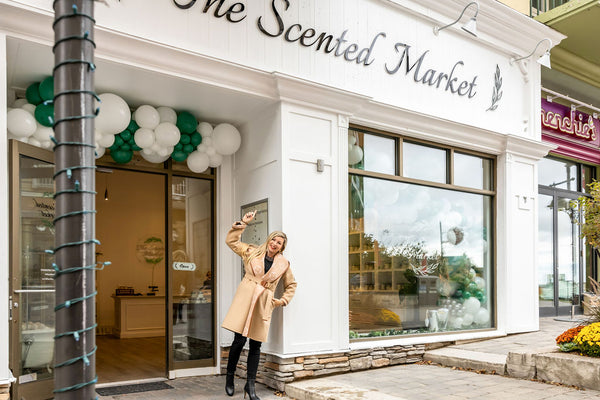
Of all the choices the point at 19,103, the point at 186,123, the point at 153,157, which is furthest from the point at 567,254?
the point at 19,103

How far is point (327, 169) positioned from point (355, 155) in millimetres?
684

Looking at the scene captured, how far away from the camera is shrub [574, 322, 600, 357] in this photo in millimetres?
6016

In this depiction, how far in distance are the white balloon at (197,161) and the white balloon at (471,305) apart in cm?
419

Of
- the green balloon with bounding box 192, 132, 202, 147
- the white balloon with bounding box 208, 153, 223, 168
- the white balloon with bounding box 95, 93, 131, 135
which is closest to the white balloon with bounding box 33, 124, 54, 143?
the white balloon with bounding box 95, 93, 131, 135

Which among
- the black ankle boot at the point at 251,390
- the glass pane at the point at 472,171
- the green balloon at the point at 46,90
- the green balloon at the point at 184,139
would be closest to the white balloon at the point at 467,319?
the glass pane at the point at 472,171

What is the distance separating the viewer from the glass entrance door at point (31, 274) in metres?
5.05

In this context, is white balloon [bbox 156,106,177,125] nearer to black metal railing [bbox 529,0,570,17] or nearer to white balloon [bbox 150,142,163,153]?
white balloon [bbox 150,142,163,153]

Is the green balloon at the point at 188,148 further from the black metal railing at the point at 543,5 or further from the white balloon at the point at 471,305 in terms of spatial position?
the black metal railing at the point at 543,5

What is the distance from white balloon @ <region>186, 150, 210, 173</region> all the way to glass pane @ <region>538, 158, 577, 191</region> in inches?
259

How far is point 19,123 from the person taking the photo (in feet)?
17.1

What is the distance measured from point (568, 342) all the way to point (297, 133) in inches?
146

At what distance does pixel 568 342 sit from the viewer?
21.4 ft

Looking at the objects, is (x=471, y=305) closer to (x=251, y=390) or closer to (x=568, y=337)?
(x=568, y=337)

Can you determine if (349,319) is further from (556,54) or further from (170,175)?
(556,54)
